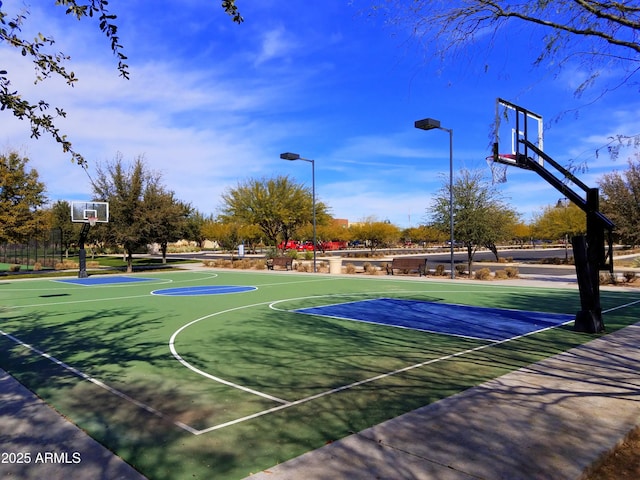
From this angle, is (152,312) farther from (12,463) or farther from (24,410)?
(12,463)

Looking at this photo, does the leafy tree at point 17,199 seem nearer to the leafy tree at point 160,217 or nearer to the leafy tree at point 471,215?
the leafy tree at point 160,217

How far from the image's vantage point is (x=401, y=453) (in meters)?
4.34

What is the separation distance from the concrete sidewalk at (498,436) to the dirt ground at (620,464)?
7cm

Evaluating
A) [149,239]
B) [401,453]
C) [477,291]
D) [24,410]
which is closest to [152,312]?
[24,410]

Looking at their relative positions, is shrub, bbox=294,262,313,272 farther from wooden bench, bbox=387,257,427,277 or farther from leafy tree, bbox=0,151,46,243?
leafy tree, bbox=0,151,46,243

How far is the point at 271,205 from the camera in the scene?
41.9m

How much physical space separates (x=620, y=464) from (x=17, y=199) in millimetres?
37010

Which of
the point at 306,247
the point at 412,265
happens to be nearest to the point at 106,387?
the point at 412,265

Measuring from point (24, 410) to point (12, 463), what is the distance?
64.6 inches

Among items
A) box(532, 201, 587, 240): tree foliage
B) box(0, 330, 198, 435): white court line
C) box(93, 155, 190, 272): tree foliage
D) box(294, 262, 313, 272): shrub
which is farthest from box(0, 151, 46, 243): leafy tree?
box(532, 201, 587, 240): tree foliage

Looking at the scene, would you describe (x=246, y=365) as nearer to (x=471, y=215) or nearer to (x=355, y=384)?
(x=355, y=384)

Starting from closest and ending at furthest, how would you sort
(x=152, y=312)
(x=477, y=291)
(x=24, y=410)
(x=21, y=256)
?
1. (x=24, y=410)
2. (x=152, y=312)
3. (x=477, y=291)
4. (x=21, y=256)

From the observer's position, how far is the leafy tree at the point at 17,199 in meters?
30.0

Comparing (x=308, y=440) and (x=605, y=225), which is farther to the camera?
(x=605, y=225)
